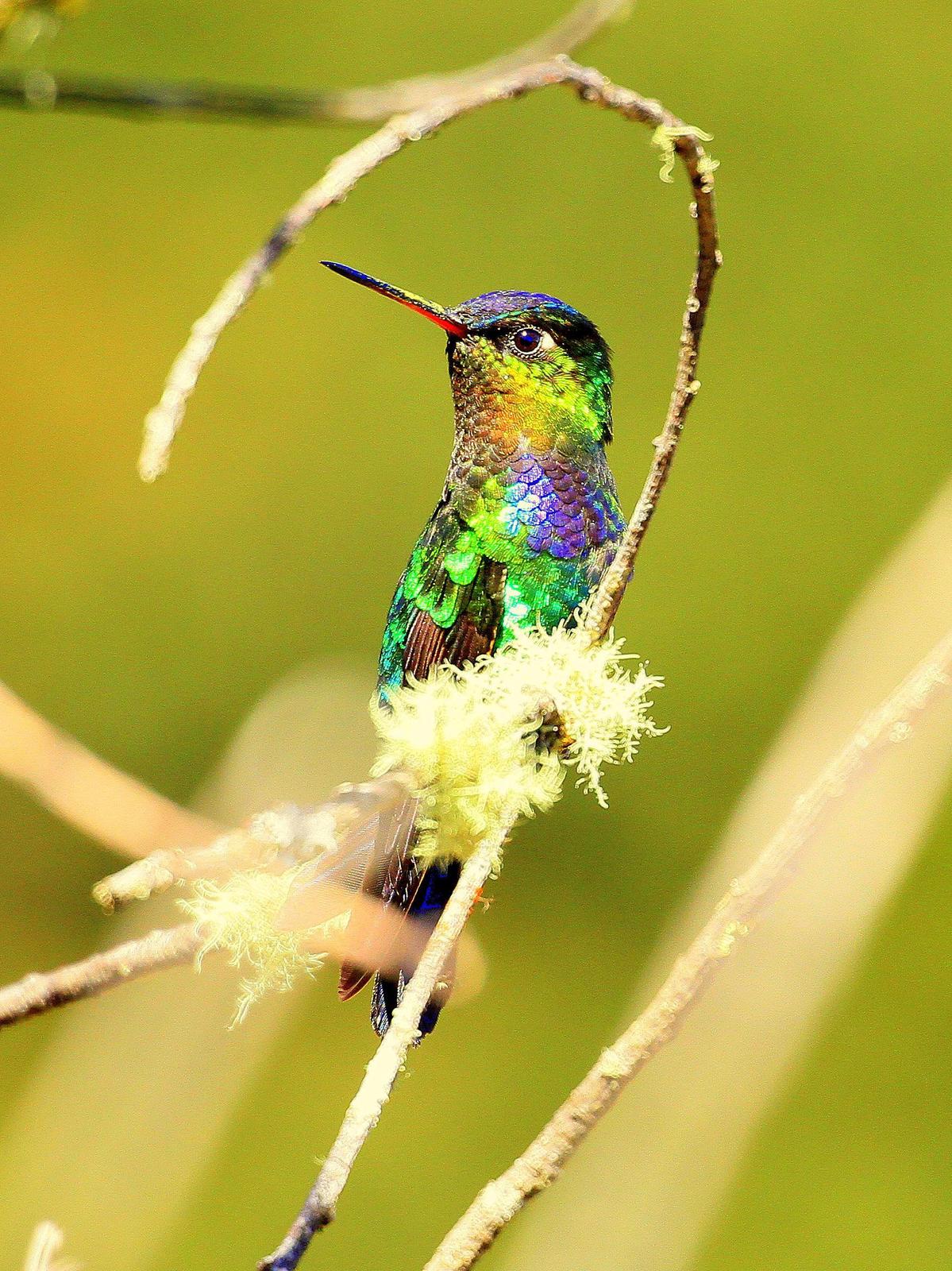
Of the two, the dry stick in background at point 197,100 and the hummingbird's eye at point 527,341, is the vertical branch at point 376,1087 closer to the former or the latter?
the dry stick in background at point 197,100

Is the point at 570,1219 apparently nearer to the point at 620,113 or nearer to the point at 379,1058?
the point at 379,1058

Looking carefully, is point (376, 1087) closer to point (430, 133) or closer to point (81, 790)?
point (81, 790)

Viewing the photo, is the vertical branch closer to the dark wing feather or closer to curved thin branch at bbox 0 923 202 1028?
curved thin branch at bbox 0 923 202 1028

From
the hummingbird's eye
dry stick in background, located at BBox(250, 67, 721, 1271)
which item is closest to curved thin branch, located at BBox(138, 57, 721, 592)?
dry stick in background, located at BBox(250, 67, 721, 1271)

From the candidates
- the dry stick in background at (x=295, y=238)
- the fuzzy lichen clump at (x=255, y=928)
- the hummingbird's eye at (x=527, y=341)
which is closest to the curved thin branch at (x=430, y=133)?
the dry stick in background at (x=295, y=238)

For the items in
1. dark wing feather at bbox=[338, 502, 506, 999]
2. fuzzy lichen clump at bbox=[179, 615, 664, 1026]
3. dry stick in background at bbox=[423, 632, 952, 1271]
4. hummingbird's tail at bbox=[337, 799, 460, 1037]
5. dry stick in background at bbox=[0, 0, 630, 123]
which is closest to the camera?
dry stick in background at bbox=[0, 0, 630, 123]

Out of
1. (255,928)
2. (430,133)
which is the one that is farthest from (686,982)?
(430,133)
